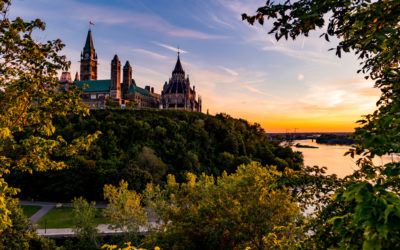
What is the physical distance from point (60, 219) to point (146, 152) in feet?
63.6

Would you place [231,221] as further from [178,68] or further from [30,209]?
[178,68]

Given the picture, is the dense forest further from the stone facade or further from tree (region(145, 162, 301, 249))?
tree (region(145, 162, 301, 249))

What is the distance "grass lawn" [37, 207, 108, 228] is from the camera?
25191 millimetres

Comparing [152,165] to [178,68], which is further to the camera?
[178,68]

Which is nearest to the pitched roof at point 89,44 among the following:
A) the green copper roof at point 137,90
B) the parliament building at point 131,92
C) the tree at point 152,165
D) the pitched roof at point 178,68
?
the parliament building at point 131,92

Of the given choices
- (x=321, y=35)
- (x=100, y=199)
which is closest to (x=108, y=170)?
(x=100, y=199)

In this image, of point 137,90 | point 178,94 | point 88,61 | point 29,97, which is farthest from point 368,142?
point 88,61

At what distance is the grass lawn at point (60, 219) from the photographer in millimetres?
25191

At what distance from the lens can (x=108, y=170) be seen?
120 feet

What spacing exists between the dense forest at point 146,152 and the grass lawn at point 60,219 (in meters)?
5.30

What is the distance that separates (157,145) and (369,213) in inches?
2035

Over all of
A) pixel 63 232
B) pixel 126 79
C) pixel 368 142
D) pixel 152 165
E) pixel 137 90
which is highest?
pixel 126 79

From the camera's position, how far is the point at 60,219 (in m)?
27.2

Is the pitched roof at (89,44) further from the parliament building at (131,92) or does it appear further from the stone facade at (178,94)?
the stone facade at (178,94)
